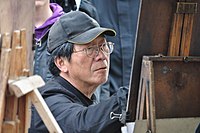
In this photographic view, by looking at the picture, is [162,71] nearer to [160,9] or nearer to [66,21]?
[160,9]

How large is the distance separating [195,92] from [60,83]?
52 cm

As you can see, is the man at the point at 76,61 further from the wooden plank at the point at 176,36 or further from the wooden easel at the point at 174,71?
the wooden plank at the point at 176,36

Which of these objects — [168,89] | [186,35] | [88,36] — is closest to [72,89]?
[88,36]

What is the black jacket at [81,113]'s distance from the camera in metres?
2.20

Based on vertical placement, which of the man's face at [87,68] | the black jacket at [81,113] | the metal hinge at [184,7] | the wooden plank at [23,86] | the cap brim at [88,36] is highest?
the metal hinge at [184,7]

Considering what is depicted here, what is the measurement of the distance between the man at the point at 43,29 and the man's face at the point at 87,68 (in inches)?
14.8

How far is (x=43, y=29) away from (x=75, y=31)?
520mm

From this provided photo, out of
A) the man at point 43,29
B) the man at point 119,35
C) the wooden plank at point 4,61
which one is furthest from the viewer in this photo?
the man at point 119,35

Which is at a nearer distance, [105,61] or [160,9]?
[160,9]

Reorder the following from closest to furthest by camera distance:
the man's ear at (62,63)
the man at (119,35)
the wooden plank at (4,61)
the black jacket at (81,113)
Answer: the wooden plank at (4,61)
the black jacket at (81,113)
the man's ear at (62,63)
the man at (119,35)

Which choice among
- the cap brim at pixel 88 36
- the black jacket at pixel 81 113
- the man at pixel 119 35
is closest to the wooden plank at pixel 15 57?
the black jacket at pixel 81 113

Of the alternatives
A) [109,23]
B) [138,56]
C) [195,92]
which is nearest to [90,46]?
[138,56]

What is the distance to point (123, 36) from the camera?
124 inches

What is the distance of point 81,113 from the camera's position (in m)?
2.23
